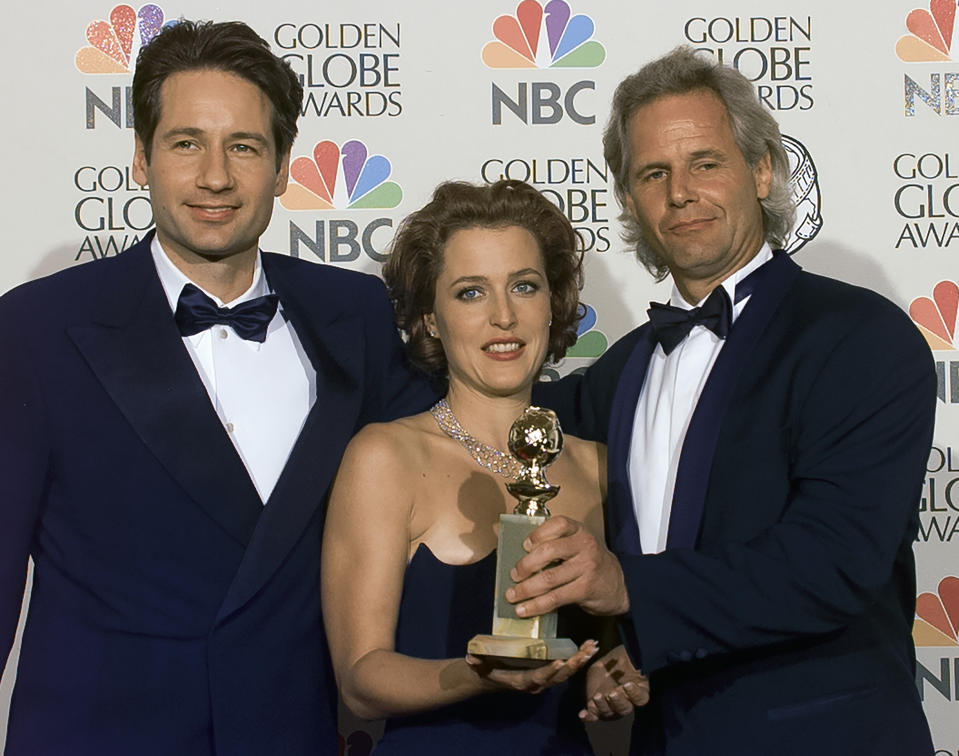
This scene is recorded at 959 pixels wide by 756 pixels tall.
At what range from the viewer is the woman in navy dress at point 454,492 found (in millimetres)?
2189

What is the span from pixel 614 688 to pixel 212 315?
3.32ft

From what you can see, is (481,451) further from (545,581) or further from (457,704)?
(545,581)

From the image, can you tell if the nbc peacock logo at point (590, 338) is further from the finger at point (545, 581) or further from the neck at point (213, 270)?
the finger at point (545, 581)

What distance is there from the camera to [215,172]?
7.51 feet

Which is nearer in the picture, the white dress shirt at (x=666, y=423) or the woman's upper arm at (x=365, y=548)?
the woman's upper arm at (x=365, y=548)

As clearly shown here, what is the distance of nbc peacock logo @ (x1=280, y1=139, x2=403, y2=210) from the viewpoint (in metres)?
3.34

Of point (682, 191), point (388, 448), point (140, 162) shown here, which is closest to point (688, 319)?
point (682, 191)

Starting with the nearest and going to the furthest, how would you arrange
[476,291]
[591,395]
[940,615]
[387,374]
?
[476,291] < [387,374] < [591,395] < [940,615]

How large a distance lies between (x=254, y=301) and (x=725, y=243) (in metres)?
0.93

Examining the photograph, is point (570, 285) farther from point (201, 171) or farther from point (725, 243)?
point (201, 171)

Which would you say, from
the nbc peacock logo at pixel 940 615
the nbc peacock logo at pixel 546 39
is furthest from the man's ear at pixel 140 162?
the nbc peacock logo at pixel 940 615

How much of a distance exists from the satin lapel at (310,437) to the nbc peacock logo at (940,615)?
1.78 m

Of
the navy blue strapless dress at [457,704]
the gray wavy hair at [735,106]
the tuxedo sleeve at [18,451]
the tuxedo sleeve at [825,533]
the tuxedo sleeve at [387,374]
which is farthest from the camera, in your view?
the tuxedo sleeve at [387,374]

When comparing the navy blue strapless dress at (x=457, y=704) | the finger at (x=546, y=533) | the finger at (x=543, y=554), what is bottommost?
the navy blue strapless dress at (x=457, y=704)
